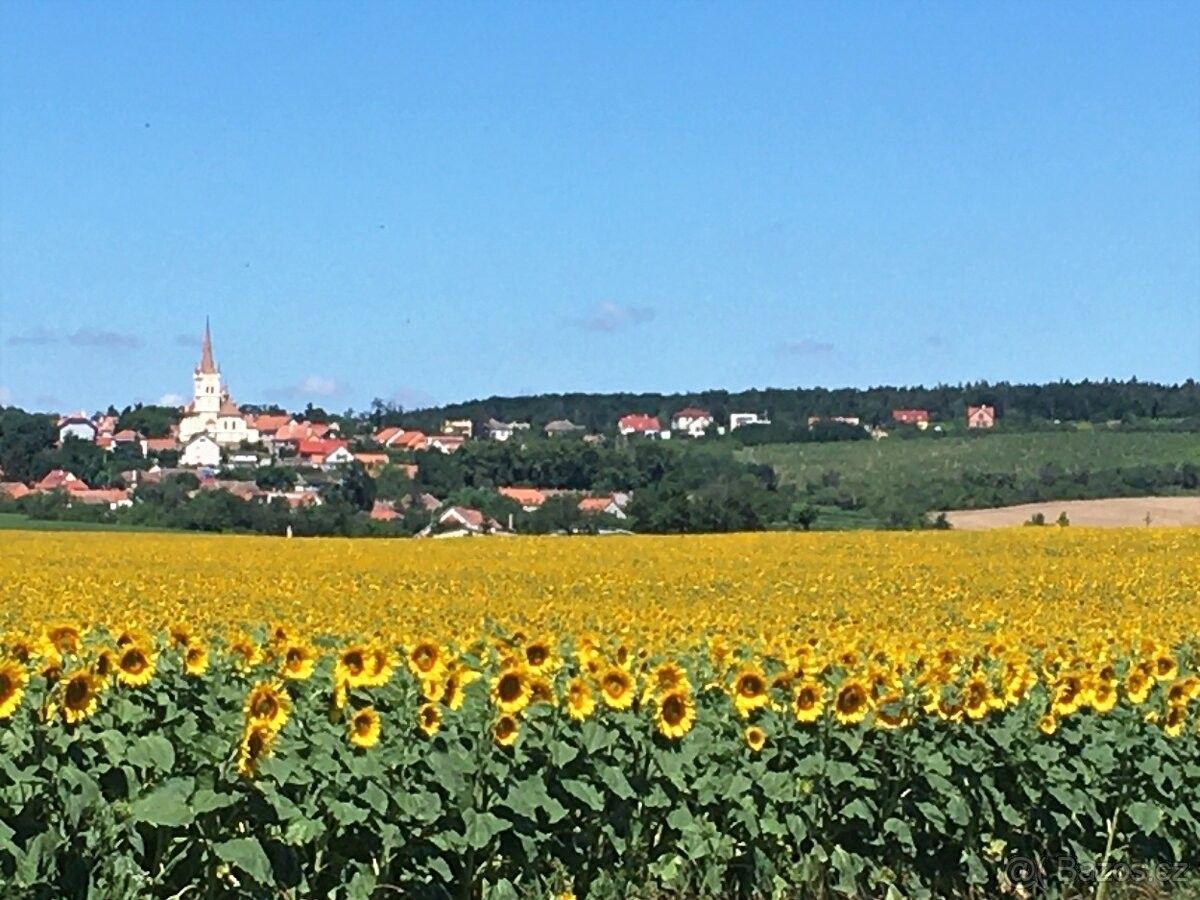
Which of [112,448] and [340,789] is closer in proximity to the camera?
[340,789]

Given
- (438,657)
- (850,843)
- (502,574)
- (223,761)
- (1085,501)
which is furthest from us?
(1085,501)

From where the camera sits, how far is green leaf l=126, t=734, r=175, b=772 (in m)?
6.35

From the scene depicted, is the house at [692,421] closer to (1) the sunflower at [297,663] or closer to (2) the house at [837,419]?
(2) the house at [837,419]

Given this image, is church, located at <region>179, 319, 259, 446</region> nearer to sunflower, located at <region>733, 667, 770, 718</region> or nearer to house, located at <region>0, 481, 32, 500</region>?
house, located at <region>0, 481, 32, 500</region>

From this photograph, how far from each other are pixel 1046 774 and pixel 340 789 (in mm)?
3224

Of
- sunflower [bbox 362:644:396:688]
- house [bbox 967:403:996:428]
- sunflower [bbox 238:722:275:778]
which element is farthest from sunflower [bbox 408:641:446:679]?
house [bbox 967:403:996:428]

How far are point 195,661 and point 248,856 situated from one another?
45.0 inches

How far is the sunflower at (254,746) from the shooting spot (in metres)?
6.28

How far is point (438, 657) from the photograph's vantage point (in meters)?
7.33

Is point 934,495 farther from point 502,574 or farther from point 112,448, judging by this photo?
point 112,448

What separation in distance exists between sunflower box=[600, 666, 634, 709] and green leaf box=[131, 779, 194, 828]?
180 cm

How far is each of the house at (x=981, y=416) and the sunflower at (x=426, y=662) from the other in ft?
296

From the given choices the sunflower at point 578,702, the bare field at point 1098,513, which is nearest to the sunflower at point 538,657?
the sunflower at point 578,702

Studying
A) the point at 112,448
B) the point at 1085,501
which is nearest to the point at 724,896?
the point at 1085,501
